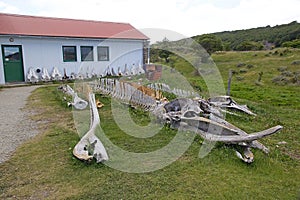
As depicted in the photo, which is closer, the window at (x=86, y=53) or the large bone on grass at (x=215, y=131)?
the large bone on grass at (x=215, y=131)

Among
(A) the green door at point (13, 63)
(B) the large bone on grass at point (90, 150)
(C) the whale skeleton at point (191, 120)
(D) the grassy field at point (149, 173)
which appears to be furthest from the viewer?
(A) the green door at point (13, 63)

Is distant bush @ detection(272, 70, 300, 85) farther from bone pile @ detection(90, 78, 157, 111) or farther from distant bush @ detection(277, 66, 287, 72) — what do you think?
bone pile @ detection(90, 78, 157, 111)

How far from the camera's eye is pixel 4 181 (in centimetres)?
319

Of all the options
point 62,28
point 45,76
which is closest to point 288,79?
point 45,76

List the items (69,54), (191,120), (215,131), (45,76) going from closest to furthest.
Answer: (215,131) → (191,120) → (45,76) → (69,54)

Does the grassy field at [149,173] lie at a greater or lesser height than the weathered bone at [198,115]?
lesser

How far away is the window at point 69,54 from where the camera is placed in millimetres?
14742

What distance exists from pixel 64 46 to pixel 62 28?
1.38m

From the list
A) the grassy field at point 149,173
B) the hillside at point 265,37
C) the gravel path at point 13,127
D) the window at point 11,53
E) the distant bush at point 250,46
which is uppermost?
the hillside at point 265,37

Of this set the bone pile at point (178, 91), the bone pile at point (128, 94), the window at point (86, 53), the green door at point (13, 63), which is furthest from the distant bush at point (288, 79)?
the green door at point (13, 63)

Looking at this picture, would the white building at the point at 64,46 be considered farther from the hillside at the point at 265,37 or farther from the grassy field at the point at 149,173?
the grassy field at the point at 149,173

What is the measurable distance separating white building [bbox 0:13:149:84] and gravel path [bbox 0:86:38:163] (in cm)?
558

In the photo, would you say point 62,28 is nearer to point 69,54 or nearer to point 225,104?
point 69,54

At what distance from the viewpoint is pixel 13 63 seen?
42.9 feet
